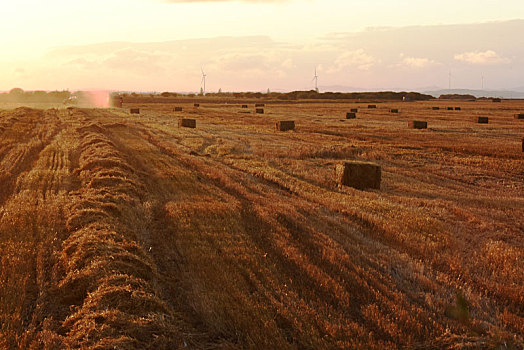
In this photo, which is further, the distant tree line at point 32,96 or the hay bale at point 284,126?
the distant tree line at point 32,96

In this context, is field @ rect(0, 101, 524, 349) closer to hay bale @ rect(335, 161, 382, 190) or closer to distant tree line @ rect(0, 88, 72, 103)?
hay bale @ rect(335, 161, 382, 190)

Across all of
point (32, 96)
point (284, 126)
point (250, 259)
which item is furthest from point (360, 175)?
point (32, 96)

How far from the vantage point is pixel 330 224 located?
10.4 meters

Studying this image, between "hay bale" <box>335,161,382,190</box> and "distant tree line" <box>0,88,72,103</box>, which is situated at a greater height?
"distant tree line" <box>0,88,72,103</box>

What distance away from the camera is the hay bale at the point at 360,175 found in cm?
1528

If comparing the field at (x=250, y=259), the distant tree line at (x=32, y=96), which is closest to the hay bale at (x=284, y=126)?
the field at (x=250, y=259)

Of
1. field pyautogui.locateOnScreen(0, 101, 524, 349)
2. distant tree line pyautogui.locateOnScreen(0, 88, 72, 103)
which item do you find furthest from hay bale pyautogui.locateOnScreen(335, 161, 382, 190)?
distant tree line pyautogui.locateOnScreen(0, 88, 72, 103)

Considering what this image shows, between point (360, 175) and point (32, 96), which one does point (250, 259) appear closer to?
point (360, 175)

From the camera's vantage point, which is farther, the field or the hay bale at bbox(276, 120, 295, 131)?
the hay bale at bbox(276, 120, 295, 131)

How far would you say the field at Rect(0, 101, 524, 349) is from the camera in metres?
5.56

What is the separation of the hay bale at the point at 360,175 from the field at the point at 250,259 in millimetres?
670

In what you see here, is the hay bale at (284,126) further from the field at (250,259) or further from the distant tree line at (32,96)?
the distant tree line at (32,96)

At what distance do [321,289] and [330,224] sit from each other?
12.2 ft

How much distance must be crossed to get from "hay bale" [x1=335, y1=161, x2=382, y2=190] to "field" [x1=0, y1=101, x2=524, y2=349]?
67 cm
